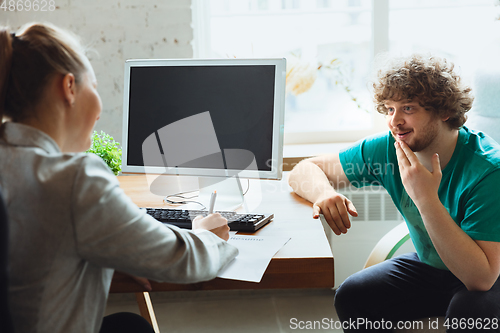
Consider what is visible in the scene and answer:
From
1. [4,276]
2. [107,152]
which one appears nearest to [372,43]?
[107,152]

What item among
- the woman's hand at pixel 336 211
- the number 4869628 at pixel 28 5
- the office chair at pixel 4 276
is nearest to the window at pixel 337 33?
the number 4869628 at pixel 28 5

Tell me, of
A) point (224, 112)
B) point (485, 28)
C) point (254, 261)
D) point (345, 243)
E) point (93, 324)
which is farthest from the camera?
point (485, 28)

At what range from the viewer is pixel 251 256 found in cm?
90

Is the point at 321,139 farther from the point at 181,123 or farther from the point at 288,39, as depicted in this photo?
the point at 181,123

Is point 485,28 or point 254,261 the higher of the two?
point 485,28

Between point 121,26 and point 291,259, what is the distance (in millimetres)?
1785

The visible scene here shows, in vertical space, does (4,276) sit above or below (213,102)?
below

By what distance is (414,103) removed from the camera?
4.35 feet

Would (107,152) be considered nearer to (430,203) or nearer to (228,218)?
(228,218)

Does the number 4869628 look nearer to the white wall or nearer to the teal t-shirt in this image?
the white wall

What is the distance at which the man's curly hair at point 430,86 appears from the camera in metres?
1.30

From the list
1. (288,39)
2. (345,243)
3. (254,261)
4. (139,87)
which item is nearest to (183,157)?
(139,87)

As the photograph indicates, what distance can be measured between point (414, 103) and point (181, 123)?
0.73m

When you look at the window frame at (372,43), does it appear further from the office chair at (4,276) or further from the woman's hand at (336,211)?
the office chair at (4,276)
